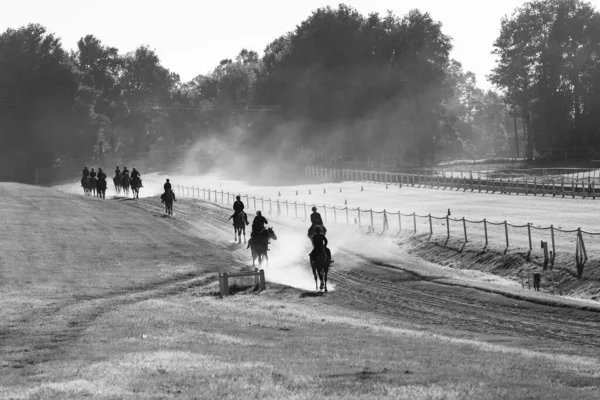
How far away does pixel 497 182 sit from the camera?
90.9 metres

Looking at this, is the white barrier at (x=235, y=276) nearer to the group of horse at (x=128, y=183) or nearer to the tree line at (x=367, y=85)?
the group of horse at (x=128, y=183)

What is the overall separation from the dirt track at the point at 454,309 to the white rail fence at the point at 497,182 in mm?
35982

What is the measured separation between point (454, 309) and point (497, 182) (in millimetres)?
61027

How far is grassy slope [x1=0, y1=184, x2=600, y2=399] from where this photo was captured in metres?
16.2

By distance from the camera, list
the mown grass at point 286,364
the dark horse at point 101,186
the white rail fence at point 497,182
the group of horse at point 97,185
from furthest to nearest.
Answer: the group of horse at point 97,185 → the dark horse at point 101,186 → the white rail fence at point 497,182 → the mown grass at point 286,364

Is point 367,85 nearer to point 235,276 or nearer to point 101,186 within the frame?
point 101,186

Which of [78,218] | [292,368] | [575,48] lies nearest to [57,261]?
[78,218]

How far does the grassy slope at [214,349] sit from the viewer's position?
16250mm

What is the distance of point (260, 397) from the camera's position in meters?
15.4

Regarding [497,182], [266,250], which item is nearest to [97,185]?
[497,182]

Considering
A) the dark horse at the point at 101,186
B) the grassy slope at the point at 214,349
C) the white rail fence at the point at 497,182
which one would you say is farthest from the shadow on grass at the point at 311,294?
the dark horse at the point at 101,186

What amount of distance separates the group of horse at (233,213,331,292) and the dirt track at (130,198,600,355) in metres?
0.77

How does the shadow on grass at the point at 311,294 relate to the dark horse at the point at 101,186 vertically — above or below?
below

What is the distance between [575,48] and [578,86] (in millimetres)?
6376
